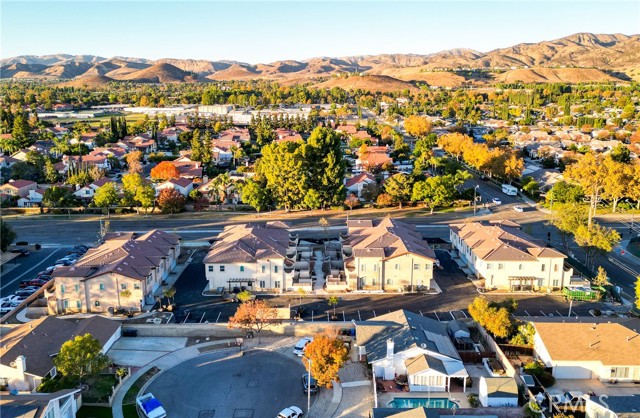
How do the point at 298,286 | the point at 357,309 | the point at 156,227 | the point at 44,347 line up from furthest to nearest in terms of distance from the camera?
1. the point at 156,227
2. the point at 298,286
3. the point at 357,309
4. the point at 44,347

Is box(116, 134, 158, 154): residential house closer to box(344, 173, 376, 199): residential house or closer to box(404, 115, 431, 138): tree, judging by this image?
box(344, 173, 376, 199): residential house

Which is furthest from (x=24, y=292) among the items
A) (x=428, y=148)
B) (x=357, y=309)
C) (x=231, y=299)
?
(x=428, y=148)

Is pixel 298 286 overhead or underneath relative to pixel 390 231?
underneath

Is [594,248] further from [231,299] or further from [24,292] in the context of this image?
[24,292]

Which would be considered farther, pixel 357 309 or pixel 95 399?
pixel 357 309

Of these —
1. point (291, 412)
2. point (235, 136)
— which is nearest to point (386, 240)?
point (291, 412)

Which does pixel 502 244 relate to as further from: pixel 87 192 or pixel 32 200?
pixel 32 200
